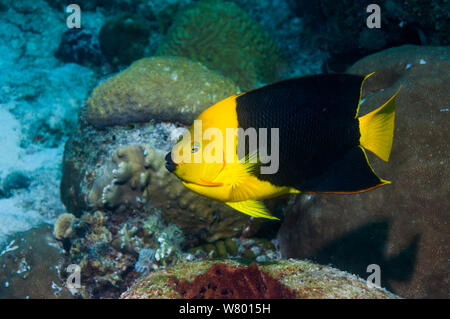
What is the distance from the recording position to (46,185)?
201 inches

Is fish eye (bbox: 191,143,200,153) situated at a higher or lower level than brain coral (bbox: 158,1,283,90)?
lower

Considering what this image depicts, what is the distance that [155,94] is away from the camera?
3.59m

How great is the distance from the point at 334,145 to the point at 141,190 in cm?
236

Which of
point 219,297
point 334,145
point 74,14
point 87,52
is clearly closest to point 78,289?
point 219,297

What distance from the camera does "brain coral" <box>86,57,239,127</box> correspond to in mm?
3566

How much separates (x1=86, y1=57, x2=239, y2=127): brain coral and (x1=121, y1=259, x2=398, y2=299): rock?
2308mm

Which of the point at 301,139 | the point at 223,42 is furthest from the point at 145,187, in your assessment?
the point at 223,42

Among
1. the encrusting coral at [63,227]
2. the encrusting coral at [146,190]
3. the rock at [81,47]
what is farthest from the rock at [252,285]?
the rock at [81,47]

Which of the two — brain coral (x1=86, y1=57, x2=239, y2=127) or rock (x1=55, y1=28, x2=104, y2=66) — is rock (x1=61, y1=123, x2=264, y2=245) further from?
rock (x1=55, y1=28, x2=104, y2=66)

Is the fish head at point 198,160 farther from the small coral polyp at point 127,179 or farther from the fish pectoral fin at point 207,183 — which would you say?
the small coral polyp at point 127,179

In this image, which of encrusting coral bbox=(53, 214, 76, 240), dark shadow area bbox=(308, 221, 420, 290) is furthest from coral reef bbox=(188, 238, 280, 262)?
encrusting coral bbox=(53, 214, 76, 240)

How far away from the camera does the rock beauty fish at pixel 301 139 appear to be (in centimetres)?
142

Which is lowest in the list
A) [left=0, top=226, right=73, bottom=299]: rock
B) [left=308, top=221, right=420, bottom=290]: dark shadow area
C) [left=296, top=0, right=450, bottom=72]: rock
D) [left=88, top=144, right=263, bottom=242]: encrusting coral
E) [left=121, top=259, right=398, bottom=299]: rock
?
[left=0, top=226, right=73, bottom=299]: rock

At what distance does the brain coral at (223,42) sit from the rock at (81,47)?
2687 mm
